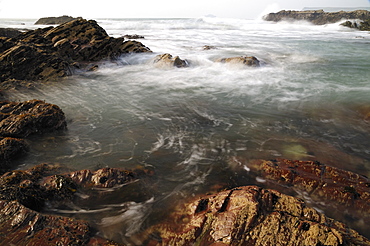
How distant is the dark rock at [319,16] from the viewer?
2398 inches

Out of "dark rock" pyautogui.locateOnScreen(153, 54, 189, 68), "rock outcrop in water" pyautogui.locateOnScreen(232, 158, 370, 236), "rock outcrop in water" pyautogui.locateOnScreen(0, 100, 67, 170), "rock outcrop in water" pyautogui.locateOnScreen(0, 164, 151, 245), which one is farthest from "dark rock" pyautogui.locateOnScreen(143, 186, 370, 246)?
"dark rock" pyautogui.locateOnScreen(153, 54, 189, 68)

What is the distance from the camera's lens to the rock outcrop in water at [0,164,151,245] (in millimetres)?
3086

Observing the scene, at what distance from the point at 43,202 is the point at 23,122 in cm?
343

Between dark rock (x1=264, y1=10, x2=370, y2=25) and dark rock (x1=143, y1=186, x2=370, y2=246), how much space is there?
251 ft

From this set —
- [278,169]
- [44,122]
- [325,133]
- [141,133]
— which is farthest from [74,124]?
[325,133]

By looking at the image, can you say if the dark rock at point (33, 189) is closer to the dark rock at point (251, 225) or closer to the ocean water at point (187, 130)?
the ocean water at point (187, 130)

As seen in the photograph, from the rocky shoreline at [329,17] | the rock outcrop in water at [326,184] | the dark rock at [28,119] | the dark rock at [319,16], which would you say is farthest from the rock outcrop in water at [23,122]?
the dark rock at [319,16]

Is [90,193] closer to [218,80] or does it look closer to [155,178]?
[155,178]

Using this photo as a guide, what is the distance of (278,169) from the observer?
4.87 metres

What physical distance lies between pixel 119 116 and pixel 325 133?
6950mm

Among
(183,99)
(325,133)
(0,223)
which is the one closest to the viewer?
(0,223)

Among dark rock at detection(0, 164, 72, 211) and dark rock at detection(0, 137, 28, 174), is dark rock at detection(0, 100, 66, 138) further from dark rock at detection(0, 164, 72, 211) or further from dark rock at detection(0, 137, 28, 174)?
dark rock at detection(0, 164, 72, 211)

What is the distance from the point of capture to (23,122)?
632 centimetres

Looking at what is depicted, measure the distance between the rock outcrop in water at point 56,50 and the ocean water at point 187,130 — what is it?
1437 millimetres
